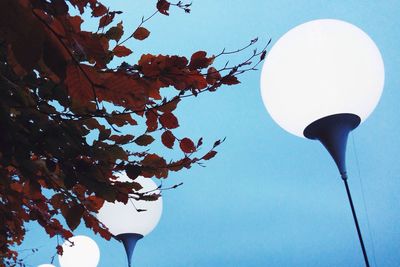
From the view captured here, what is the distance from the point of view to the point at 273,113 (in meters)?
3.14

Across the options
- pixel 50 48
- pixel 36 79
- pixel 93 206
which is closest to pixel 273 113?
pixel 93 206

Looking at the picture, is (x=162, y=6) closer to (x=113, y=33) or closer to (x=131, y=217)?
(x=113, y=33)

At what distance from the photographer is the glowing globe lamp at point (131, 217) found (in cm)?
434

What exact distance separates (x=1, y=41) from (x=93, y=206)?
101 centimetres

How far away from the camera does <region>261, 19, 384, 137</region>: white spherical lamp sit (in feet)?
9.20

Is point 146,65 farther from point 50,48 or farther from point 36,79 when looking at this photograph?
point 50,48

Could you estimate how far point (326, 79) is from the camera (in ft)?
9.15

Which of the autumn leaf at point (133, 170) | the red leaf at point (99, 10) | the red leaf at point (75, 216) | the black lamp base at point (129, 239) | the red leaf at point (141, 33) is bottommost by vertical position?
the red leaf at point (75, 216)

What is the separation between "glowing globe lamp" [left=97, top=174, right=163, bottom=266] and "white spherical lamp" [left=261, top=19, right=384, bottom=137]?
2.08 meters

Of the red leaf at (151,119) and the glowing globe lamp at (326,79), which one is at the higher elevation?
the glowing globe lamp at (326,79)

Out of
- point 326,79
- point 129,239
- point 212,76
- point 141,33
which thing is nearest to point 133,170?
point 212,76

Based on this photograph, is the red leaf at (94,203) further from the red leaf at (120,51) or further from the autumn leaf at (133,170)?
the red leaf at (120,51)

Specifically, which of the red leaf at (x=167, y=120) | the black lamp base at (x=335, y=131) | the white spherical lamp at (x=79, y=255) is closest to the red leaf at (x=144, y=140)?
the red leaf at (x=167, y=120)

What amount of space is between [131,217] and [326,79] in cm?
274
